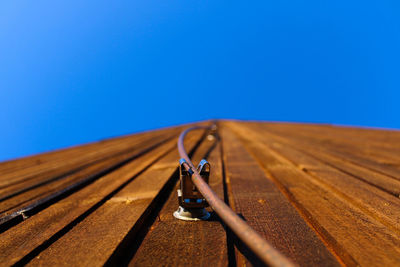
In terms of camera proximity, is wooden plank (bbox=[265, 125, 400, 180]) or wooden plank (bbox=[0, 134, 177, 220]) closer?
wooden plank (bbox=[0, 134, 177, 220])

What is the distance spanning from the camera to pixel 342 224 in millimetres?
949

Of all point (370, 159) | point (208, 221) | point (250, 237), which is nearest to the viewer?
point (250, 237)

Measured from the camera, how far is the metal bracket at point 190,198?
0.97 m

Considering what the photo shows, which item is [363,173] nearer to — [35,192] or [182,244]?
[182,244]

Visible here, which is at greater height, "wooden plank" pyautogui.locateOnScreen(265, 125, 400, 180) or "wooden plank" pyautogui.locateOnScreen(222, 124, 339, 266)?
"wooden plank" pyautogui.locateOnScreen(265, 125, 400, 180)

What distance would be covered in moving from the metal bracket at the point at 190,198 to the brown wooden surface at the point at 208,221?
33mm

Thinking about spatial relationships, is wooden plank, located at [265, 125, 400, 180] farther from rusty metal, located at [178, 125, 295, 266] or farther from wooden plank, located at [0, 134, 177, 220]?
wooden plank, located at [0, 134, 177, 220]

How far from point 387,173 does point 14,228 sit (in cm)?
189

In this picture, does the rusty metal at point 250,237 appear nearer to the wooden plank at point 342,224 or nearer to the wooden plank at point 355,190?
the wooden plank at point 342,224

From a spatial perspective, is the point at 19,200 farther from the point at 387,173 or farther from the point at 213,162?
the point at 387,173

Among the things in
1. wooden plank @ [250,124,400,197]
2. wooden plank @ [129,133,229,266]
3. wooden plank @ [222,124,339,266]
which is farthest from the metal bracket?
wooden plank @ [250,124,400,197]

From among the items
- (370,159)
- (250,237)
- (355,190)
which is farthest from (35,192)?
(370,159)

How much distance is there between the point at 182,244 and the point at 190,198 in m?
0.18

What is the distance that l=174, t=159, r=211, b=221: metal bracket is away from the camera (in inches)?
38.3
